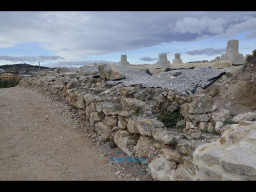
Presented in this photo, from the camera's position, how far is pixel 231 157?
8.05 feet

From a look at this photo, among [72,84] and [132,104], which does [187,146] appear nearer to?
[132,104]

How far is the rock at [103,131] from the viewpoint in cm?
615

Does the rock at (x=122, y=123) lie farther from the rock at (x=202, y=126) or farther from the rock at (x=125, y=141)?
the rock at (x=202, y=126)

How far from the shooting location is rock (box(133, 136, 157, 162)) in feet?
15.4

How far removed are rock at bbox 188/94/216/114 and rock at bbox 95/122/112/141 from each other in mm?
2587

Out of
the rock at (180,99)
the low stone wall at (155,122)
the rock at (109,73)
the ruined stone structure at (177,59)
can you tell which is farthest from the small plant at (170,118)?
the ruined stone structure at (177,59)

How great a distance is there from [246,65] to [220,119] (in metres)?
2.37

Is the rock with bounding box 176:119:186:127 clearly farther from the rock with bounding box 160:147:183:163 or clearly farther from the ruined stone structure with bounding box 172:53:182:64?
the ruined stone structure with bounding box 172:53:182:64

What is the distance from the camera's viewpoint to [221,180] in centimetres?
241

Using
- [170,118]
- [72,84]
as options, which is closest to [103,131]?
[170,118]

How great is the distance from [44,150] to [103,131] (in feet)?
5.82

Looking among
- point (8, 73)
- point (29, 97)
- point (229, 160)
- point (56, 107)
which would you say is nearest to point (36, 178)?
point (229, 160)

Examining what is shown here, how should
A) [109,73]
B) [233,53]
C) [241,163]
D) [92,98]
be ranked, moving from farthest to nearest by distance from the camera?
1. [233,53]
2. [109,73]
3. [92,98]
4. [241,163]

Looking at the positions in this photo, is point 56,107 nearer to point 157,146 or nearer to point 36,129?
point 36,129
